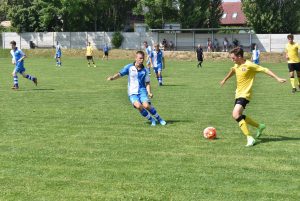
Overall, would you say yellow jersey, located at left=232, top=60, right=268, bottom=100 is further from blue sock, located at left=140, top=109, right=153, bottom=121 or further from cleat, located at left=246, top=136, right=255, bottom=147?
blue sock, located at left=140, top=109, right=153, bottom=121

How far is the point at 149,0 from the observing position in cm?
6341

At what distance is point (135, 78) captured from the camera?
39.8 ft

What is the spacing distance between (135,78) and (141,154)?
11.9ft

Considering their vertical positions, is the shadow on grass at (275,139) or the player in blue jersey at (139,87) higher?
the player in blue jersey at (139,87)

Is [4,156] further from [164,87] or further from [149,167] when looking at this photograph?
[164,87]

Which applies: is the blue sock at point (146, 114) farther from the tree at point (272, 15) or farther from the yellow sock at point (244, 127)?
the tree at point (272, 15)

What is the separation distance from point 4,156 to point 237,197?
14.0 ft

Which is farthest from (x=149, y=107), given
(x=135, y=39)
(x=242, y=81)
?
(x=135, y=39)

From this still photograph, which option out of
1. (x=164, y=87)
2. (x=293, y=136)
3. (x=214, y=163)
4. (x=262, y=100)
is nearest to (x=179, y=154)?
(x=214, y=163)

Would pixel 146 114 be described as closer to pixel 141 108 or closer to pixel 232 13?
pixel 141 108

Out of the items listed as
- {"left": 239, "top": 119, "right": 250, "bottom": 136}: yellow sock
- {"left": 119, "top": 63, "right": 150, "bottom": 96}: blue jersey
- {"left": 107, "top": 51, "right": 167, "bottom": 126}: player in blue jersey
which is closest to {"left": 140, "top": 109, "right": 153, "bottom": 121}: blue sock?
{"left": 107, "top": 51, "right": 167, "bottom": 126}: player in blue jersey

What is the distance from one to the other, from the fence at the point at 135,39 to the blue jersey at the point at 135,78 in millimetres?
46594

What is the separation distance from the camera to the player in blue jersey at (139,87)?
12023 millimetres

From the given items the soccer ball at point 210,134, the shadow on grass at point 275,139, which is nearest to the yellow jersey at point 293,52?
the shadow on grass at point 275,139
